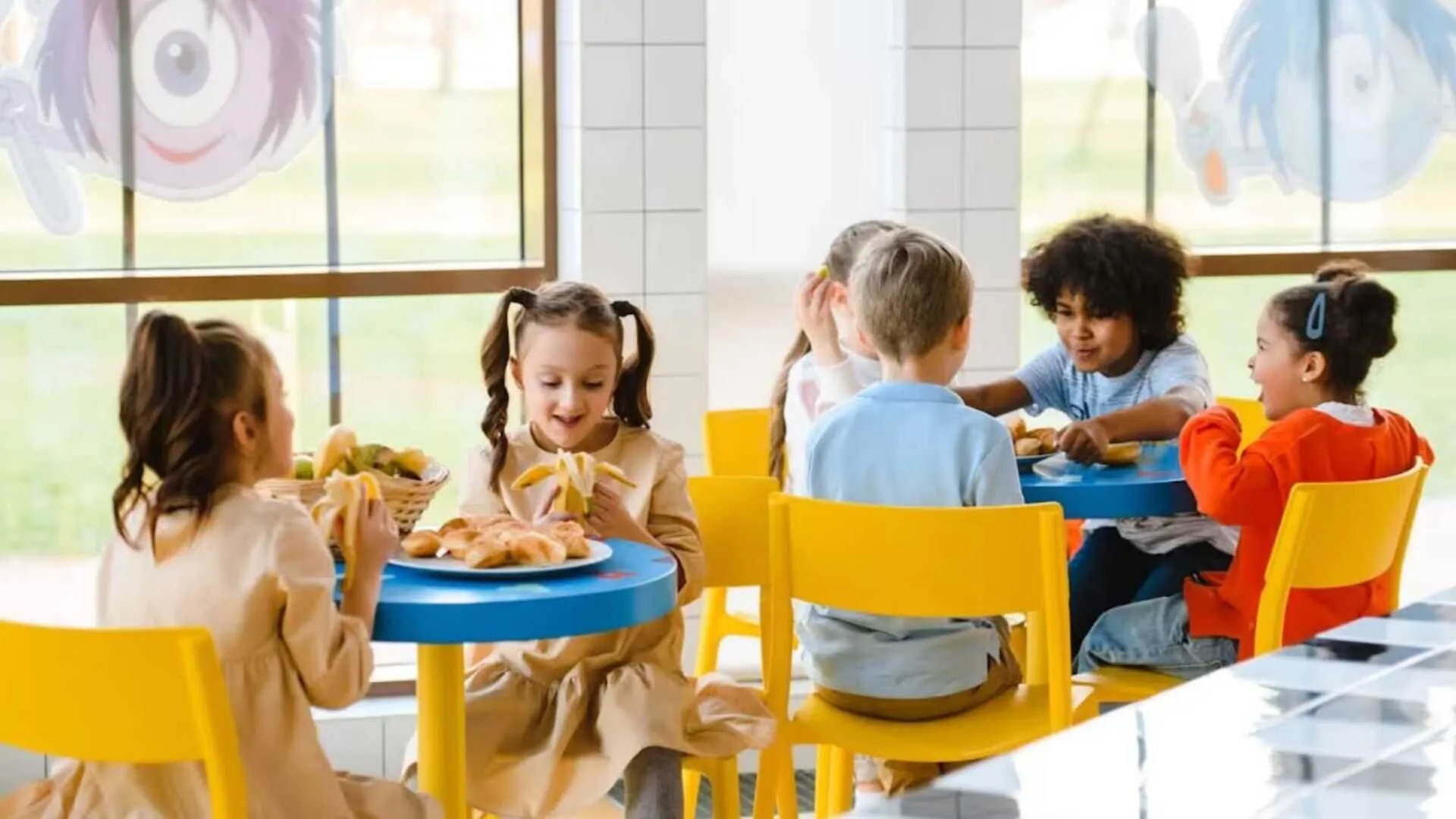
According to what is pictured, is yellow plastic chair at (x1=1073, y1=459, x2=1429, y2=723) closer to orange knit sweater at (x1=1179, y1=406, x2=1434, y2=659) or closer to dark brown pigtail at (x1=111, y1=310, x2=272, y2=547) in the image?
orange knit sweater at (x1=1179, y1=406, x2=1434, y2=659)

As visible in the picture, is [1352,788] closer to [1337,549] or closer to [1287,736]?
[1287,736]

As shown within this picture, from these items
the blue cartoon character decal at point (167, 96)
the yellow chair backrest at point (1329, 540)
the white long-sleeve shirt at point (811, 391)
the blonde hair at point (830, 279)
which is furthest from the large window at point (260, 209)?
the yellow chair backrest at point (1329, 540)

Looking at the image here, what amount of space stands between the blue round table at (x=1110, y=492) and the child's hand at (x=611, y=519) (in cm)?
57

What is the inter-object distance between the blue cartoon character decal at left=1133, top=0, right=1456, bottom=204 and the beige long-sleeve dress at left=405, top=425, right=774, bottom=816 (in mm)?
2142

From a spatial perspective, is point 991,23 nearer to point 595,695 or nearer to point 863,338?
point 863,338

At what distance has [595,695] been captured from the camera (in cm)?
287

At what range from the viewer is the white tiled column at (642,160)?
13.4 feet

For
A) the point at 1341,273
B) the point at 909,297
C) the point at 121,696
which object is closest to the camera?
the point at 121,696

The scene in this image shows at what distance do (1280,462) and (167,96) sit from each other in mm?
2189

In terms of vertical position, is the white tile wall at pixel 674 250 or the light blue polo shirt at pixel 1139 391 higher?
the white tile wall at pixel 674 250

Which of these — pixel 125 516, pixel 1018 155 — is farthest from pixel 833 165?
pixel 125 516

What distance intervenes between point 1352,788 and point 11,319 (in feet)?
11.1

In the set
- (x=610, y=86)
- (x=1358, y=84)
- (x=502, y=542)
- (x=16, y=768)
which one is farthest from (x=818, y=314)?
(x=1358, y=84)

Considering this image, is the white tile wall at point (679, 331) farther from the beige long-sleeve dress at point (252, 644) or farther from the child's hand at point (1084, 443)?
the beige long-sleeve dress at point (252, 644)
